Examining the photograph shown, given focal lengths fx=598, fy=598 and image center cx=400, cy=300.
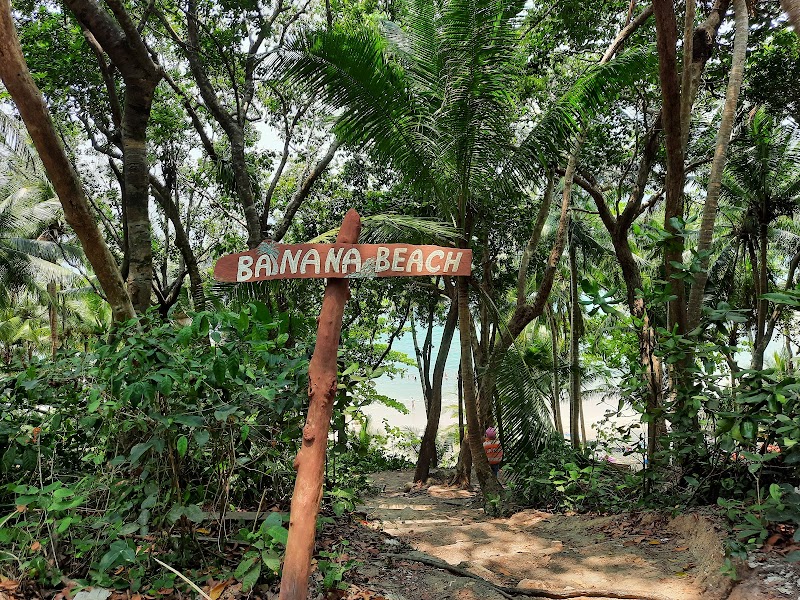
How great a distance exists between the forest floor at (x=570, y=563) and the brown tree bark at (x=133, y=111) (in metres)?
2.73

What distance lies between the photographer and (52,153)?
139 inches

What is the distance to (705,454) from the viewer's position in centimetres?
473

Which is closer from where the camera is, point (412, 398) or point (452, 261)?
point (452, 261)

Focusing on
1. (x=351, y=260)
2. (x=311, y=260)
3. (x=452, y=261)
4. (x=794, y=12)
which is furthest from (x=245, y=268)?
(x=794, y=12)

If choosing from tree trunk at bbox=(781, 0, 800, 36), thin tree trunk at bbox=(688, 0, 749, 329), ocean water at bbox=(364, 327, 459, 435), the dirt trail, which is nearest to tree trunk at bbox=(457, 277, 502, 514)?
the dirt trail

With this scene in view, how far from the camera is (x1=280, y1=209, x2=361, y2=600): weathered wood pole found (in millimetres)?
2932

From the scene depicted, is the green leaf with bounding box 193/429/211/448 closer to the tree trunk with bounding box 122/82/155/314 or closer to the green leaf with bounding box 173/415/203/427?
the green leaf with bounding box 173/415/203/427

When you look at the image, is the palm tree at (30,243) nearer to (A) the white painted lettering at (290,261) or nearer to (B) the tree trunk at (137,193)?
(B) the tree trunk at (137,193)

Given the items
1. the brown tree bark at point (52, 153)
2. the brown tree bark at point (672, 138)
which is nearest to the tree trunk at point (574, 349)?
the brown tree bark at point (672, 138)

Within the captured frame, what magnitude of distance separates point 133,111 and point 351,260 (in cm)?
276

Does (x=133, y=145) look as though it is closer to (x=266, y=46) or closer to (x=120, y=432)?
(x=120, y=432)

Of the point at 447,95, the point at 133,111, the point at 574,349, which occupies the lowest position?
the point at 574,349

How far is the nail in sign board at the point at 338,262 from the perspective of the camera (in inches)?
134

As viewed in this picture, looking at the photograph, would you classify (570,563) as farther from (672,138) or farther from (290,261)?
(672,138)
